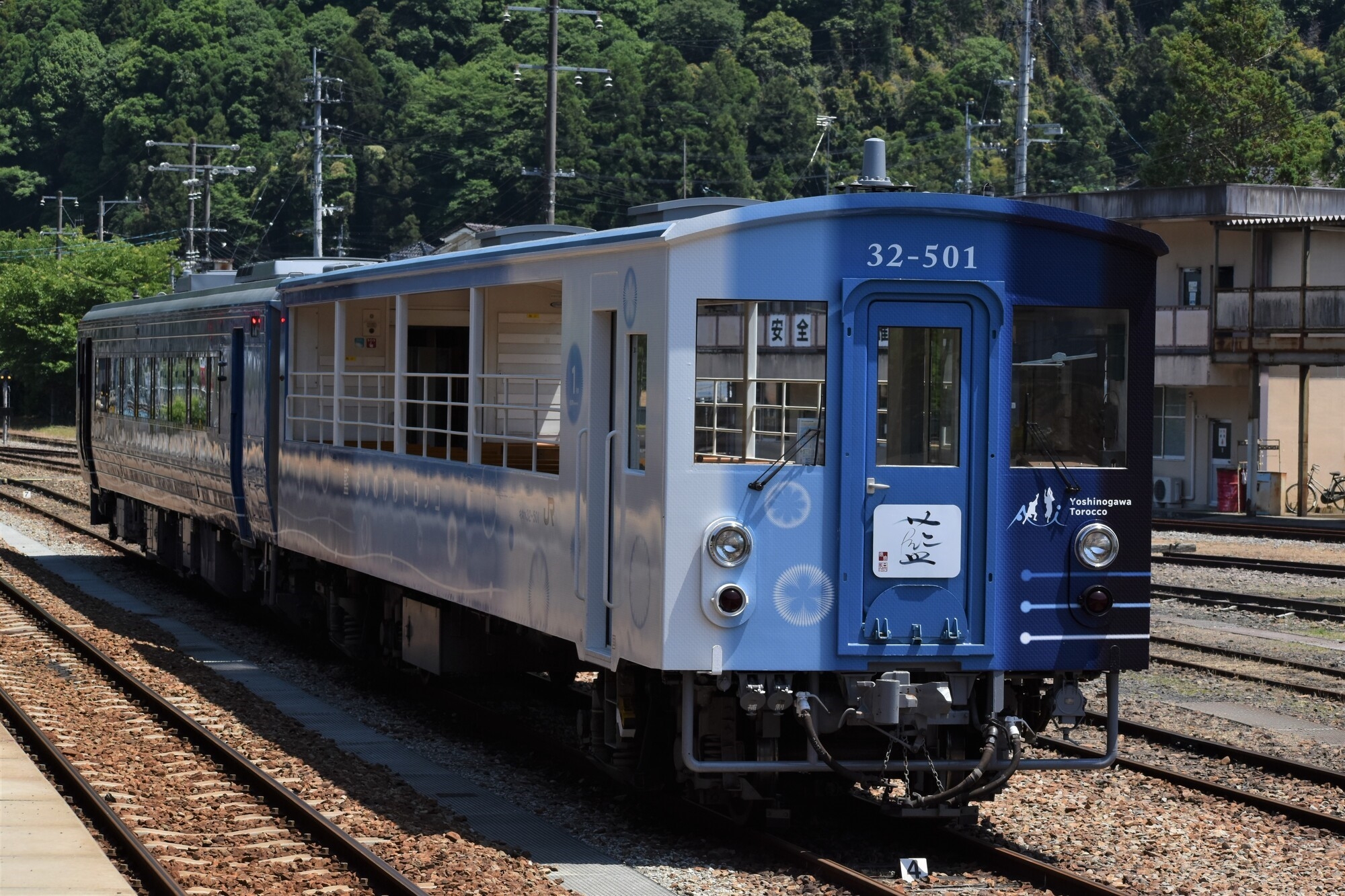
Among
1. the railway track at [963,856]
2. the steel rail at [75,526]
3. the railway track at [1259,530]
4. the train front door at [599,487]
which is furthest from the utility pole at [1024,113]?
the railway track at [963,856]

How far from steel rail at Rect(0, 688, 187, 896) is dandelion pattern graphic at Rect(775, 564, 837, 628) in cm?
288

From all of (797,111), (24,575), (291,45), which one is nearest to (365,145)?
(291,45)

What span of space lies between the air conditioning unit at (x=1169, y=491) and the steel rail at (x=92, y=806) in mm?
27334

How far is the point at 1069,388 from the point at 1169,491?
28.7m

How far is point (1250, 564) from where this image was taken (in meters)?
22.7

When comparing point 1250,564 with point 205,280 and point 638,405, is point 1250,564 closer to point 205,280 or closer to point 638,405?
point 205,280

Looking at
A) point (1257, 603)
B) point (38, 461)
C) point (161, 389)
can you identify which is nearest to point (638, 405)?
point (161, 389)

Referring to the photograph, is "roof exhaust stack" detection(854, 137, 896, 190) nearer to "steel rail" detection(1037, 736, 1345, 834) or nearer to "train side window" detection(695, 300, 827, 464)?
"train side window" detection(695, 300, 827, 464)

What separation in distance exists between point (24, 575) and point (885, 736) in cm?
1563

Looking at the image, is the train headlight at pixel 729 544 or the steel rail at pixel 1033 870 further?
the train headlight at pixel 729 544

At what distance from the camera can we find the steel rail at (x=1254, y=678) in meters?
13.2

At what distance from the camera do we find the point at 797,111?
98812 mm

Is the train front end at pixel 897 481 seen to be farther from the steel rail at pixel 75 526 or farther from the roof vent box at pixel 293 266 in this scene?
the steel rail at pixel 75 526

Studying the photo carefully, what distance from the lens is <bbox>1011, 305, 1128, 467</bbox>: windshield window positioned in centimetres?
827
